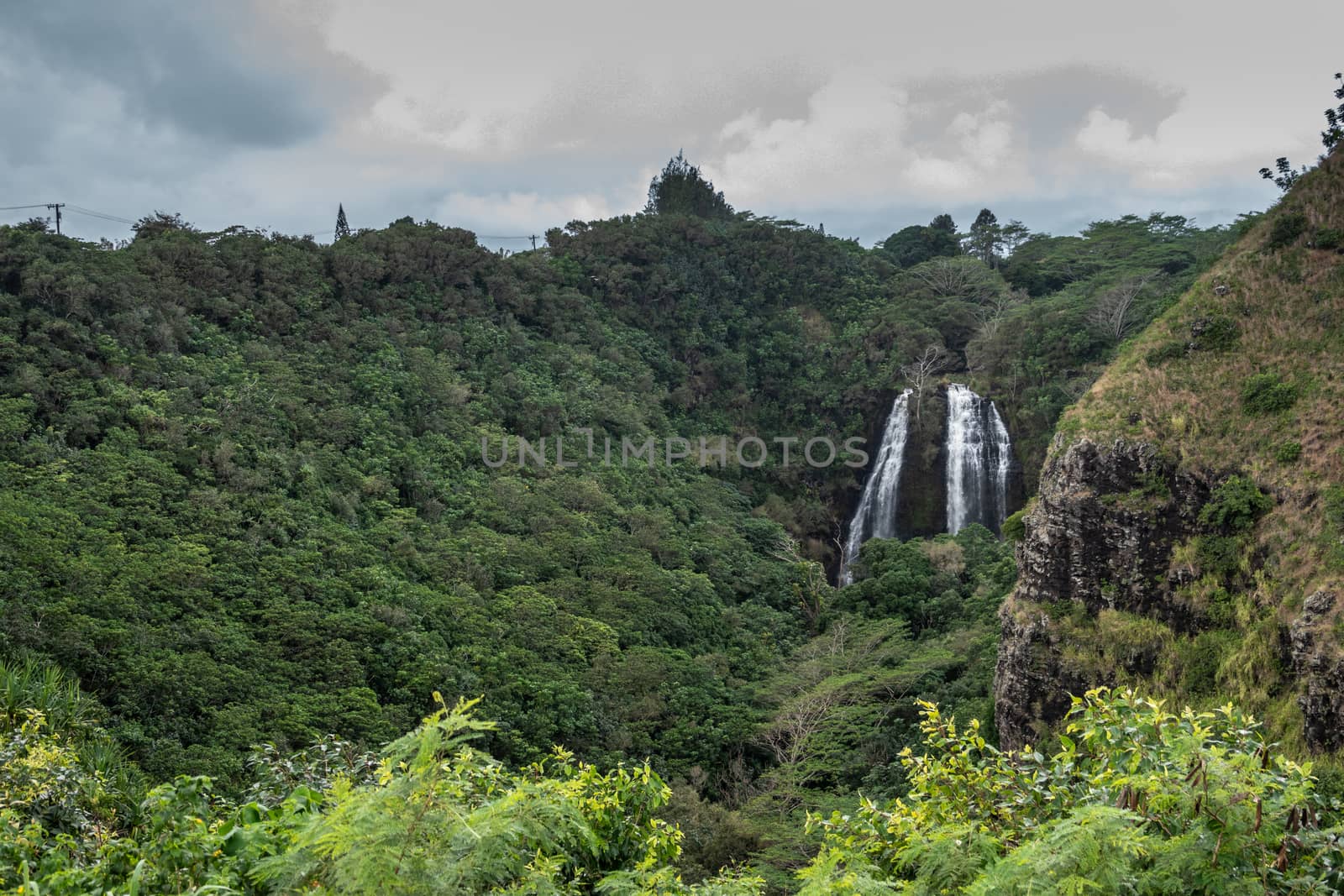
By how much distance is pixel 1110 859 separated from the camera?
4418 mm

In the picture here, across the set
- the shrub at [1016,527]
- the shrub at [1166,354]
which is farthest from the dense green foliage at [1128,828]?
the shrub at [1166,354]

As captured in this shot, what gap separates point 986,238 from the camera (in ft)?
191

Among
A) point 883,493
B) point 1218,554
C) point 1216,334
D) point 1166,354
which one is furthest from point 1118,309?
point 1218,554

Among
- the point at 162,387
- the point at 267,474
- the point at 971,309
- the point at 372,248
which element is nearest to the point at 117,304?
the point at 162,387

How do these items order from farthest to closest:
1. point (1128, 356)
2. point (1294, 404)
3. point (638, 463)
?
point (638, 463) < point (1128, 356) < point (1294, 404)

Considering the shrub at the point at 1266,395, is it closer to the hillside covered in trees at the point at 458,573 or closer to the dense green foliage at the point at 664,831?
the hillside covered in trees at the point at 458,573

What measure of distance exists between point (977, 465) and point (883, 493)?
3777mm

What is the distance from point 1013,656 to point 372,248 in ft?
83.8

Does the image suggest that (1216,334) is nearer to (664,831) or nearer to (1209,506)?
(1209,506)

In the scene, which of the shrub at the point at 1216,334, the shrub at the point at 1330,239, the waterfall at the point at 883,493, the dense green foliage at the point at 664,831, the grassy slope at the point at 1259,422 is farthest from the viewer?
the waterfall at the point at 883,493

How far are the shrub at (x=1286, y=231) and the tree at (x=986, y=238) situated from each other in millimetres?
37738

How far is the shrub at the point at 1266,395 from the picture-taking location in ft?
58.1

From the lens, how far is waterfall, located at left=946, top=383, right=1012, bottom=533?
36.2 m

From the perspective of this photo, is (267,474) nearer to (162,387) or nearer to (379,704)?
(162,387)
